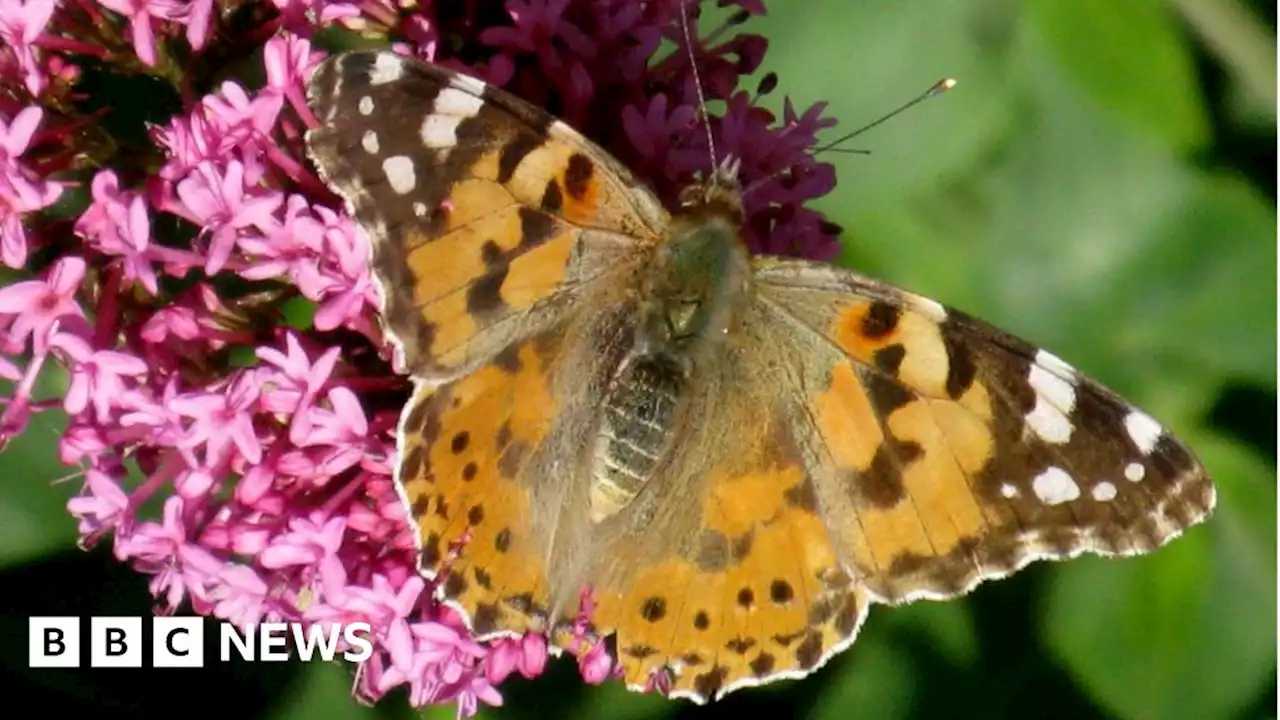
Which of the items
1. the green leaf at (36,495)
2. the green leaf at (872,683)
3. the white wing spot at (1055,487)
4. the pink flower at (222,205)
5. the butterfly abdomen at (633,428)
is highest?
the pink flower at (222,205)

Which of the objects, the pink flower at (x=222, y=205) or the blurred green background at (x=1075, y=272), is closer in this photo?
the pink flower at (x=222, y=205)

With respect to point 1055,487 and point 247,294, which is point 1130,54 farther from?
point 247,294

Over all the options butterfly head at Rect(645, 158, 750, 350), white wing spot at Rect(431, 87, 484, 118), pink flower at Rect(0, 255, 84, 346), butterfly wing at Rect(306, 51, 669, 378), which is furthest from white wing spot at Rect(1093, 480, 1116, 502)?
pink flower at Rect(0, 255, 84, 346)

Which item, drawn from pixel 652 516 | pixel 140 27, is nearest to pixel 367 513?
pixel 652 516

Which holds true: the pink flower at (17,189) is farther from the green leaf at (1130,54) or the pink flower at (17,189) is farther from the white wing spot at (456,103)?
the green leaf at (1130,54)

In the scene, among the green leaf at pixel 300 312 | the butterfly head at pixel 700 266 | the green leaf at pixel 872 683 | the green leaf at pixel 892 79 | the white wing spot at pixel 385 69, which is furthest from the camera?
the green leaf at pixel 892 79

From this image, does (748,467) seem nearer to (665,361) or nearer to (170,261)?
(665,361)

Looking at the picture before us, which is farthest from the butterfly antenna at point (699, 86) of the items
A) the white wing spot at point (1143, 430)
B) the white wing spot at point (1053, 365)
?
the white wing spot at point (1143, 430)
